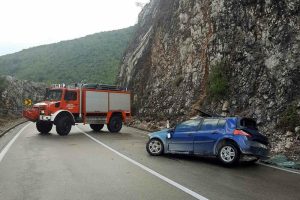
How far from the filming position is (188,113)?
88.2 ft

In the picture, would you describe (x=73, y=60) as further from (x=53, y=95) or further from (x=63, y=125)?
(x=63, y=125)

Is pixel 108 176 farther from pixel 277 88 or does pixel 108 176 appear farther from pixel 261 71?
pixel 261 71

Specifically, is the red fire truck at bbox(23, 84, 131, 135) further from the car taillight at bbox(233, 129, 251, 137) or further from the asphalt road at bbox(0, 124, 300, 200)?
the car taillight at bbox(233, 129, 251, 137)

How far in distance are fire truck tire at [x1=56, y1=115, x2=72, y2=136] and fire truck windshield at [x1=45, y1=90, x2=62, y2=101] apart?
1223mm

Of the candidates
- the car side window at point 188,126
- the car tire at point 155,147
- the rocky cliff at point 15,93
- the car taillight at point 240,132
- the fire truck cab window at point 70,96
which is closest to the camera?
the car taillight at point 240,132

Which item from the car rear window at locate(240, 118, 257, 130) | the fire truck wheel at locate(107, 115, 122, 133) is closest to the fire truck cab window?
the fire truck wheel at locate(107, 115, 122, 133)

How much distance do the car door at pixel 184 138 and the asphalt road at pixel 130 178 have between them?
34 centimetres

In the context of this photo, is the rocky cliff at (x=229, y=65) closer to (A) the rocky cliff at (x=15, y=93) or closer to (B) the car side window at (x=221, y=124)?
(B) the car side window at (x=221, y=124)

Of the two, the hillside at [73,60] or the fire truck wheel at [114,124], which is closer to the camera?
the fire truck wheel at [114,124]

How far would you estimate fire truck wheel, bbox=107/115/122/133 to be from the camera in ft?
85.2

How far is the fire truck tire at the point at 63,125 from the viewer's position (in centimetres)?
2250

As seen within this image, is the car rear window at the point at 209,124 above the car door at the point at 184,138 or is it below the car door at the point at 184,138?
above

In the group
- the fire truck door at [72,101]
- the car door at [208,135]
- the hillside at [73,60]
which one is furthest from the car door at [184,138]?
the hillside at [73,60]

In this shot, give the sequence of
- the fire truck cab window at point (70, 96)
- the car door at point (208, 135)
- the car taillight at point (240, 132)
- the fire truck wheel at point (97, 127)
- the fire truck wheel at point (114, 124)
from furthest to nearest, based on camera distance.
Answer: the fire truck wheel at point (97, 127) → the fire truck wheel at point (114, 124) → the fire truck cab window at point (70, 96) → the car door at point (208, 135) → the car taillight at point (240, 132)
